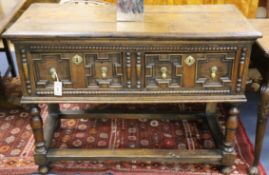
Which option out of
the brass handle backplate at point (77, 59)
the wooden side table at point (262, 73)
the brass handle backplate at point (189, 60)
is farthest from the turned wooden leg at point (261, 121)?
the brass handle backplate at point (77, 59)

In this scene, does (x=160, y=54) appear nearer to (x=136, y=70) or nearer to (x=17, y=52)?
(x=136, y=70)

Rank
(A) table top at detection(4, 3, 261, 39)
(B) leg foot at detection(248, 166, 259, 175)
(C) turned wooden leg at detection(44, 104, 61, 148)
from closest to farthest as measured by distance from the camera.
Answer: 1. (A) table top at detection(4, 3, 261, 39)
2. (B) leg foot at detection(248, 166, 259, 175)
3. (C) turned wooden leg at detection(44, 104, 61, 148)

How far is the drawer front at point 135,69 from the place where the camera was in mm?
1373

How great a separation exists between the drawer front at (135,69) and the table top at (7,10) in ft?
1.47

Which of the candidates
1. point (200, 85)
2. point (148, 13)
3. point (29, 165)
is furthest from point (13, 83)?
point (200, 85)

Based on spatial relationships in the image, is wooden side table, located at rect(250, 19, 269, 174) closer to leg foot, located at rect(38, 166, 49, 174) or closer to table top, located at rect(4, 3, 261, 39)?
table top, located at rect(4, 3, 261, 39)

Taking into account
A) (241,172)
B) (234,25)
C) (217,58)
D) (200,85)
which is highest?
(234,25)

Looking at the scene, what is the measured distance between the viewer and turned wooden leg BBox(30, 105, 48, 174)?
5.03 ft

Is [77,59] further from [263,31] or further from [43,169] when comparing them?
[263,31]

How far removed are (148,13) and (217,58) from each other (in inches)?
15.9

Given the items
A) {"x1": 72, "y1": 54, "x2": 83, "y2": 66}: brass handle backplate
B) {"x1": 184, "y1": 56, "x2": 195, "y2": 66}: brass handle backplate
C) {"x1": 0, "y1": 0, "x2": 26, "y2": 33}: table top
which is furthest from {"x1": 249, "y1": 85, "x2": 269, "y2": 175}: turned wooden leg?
{"x1": 0, "y1": 0, "x2": 26, "y2": 33}: table top

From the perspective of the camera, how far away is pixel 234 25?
1.41m

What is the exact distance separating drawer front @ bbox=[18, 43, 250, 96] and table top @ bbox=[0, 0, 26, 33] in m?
0.45

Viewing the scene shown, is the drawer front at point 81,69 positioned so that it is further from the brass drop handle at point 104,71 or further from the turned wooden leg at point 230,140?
the turned wooden leg at point 230,140
